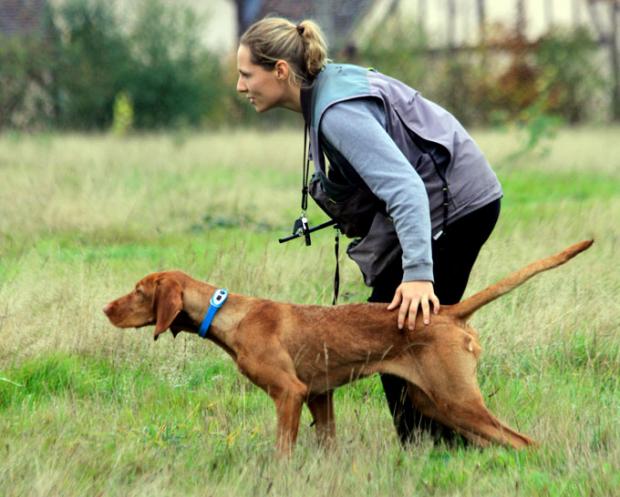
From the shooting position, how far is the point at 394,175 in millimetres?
4508

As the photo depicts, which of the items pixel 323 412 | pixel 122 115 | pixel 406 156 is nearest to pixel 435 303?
pixel 406 156

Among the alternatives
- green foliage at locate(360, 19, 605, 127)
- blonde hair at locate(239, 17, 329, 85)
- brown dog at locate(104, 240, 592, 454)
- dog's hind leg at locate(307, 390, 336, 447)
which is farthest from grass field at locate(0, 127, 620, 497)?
green foliage at locate(360, 19, 605, 127)

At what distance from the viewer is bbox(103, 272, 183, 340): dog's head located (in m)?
4.84

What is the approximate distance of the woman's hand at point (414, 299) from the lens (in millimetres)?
4570

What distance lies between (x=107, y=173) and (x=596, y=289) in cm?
696

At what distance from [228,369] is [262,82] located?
6.51ft

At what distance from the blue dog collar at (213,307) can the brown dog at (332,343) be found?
3 centimetres

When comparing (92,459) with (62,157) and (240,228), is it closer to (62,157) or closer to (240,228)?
(240,228)

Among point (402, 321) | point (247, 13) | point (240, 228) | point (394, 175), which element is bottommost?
point (247, 13)

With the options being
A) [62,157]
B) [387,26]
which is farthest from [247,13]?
[62,157]

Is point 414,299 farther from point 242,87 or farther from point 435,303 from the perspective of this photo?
point 242,87

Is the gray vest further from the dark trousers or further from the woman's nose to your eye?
the woman's nose

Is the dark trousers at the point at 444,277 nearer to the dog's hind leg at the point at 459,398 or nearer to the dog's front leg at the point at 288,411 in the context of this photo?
the dog's hind leg at the point at 459,398

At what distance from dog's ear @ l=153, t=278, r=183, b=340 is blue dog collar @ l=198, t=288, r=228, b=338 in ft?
0.36
